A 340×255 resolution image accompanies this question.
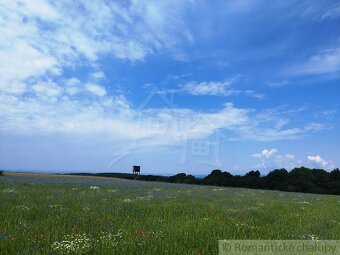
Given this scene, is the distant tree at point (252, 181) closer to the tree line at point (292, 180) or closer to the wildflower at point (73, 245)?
the tree line at point (292, 180)

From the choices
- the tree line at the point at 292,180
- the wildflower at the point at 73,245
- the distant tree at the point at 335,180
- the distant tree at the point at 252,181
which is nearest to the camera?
the wildflower at the point at 73,245

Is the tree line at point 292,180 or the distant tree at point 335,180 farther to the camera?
the distant tree at point 335,180

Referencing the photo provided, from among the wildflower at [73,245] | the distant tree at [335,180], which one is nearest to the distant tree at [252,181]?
the distant tree at [335,180]

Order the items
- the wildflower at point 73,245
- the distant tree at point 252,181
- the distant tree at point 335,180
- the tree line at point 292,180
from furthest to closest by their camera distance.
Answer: the distant tree at point 252,181 → the distant tree at point 335,180 → the tree line at point 292,180 → the wildflower at point 73,245

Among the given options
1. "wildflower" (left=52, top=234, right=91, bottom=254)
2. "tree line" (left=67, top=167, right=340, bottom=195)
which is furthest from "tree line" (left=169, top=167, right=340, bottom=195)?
"wildflower" (left=52, top=234, right=91, bottom=254)

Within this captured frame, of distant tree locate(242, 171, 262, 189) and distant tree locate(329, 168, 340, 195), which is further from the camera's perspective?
distant tree locate(242, 171, 262, 189)

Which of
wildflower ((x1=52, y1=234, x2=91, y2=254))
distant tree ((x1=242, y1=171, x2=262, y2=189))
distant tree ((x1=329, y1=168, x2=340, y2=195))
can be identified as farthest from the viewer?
distant tree ((x1=242, y1=171, x2=262, y2=189))

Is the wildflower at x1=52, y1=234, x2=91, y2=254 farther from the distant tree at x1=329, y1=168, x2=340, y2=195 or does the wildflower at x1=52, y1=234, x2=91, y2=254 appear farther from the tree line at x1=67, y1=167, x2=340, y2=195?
the distant tree at x1=329, y1=168, x2=340, y2=195

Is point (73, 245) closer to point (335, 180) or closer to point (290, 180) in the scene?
point (290, 180)

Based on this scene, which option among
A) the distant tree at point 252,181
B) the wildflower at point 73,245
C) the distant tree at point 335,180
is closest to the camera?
the wildflower at point 73,245

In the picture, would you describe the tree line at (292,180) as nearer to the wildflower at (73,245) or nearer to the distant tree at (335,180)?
the distant tree at (335,180)

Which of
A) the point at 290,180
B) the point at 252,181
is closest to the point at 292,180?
the point at 290,180

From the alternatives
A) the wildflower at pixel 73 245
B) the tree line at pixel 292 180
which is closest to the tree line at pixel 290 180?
the tree line at pixel 292 180

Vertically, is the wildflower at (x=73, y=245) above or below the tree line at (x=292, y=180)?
below
